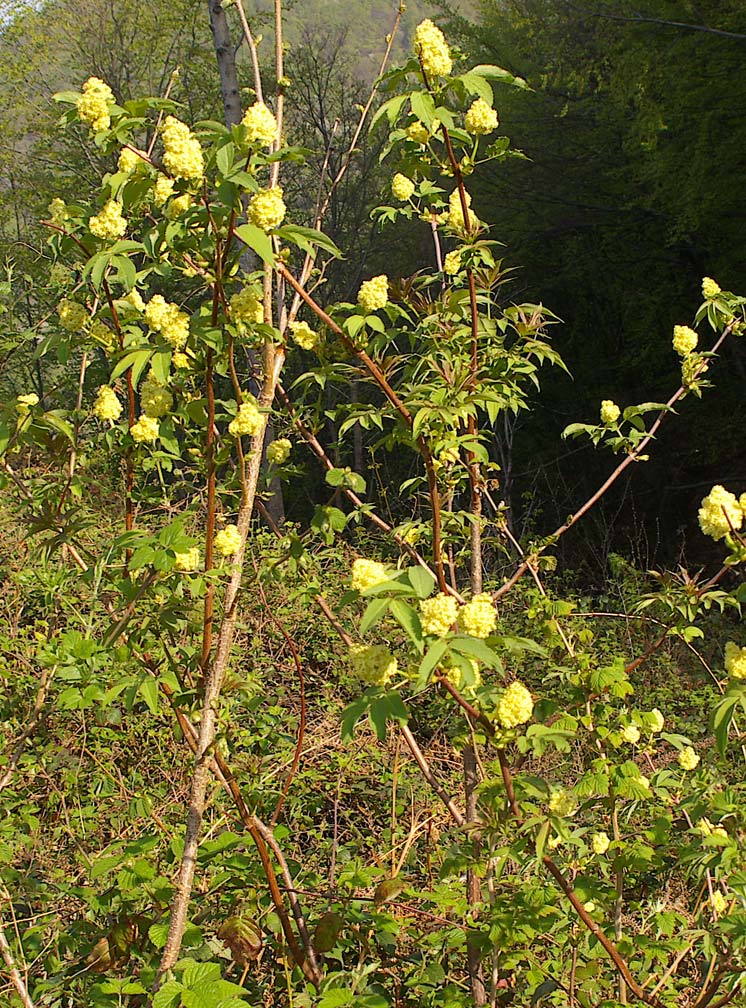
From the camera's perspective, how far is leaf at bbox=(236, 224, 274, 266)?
1334 millimetres

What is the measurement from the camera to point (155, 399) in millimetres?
1664

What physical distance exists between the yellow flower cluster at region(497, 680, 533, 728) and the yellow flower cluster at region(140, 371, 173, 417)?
0.88 meters

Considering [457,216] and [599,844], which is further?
[457,216]

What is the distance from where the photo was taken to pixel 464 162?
1821mm

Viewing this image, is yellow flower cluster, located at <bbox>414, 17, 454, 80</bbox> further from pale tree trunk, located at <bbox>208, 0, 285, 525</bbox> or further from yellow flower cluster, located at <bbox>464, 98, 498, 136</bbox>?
pale tree trunk, located at <bbox>208, 0, 285, 525</bbox>

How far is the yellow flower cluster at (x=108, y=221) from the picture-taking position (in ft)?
5.06

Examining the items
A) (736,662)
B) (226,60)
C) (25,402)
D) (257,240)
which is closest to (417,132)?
(257,240)

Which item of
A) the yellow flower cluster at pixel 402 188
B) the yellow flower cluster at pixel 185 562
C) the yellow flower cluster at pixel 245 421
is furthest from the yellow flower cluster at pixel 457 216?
the yellow flower cluster at pixel 185 562

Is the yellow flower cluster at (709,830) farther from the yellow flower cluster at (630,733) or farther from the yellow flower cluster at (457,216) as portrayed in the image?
the yellow flower cluster at (457,216)

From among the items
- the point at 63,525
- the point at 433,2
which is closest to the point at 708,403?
the point at 433,2

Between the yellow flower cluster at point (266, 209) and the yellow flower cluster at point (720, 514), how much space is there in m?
0.89

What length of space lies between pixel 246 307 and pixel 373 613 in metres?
0.78

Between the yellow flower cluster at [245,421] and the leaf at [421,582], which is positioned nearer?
the leaf at [421,582]

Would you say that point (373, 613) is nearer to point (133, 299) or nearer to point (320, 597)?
point (320, 597)
